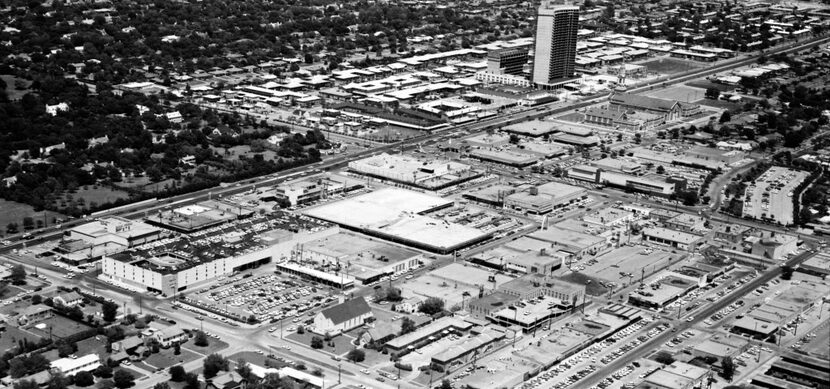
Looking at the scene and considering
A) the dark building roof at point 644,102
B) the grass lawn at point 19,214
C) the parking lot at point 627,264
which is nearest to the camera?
the parking lot at point 627,264

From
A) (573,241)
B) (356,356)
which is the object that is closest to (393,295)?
(356,356)

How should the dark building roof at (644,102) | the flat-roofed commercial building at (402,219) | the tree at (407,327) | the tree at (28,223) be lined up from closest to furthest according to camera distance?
the tree at (407,327)
the flat-roofed commercial building at (402,219)
the tree at (28,223)
the dark building roof at (644,102)

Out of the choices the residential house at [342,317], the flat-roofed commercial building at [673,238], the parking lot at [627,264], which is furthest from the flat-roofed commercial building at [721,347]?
the residential house at [342,317]

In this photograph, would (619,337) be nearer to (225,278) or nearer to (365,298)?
(365,298)

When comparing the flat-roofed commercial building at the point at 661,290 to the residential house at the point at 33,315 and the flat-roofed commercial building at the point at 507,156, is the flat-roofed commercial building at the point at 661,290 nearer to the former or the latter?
the flat-roofed commercial building at the point at 507,156

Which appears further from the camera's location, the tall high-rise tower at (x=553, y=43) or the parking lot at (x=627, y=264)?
the tall high-rise tower at (x=553, y=43)

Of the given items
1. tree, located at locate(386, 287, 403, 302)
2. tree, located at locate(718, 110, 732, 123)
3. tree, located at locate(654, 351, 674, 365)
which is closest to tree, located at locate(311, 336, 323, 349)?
tree, located at locate(386, 287, 403, 302)
